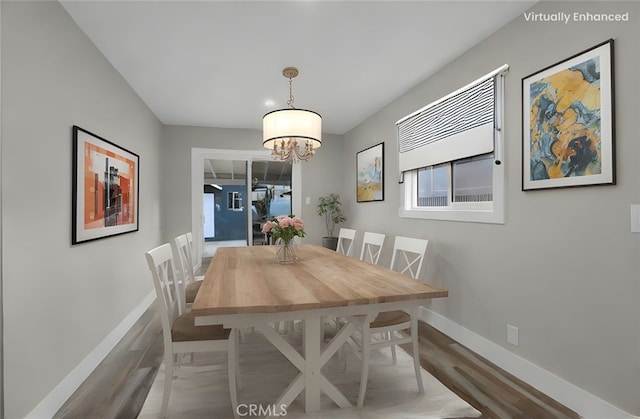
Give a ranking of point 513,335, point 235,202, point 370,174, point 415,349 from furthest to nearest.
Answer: point 235,202 → point 370,174 → point 513,335 → point 415,349

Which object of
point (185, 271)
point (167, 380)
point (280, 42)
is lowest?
point (167, 380)

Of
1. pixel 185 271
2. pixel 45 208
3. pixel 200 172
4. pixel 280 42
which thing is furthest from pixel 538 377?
pixel 200 172

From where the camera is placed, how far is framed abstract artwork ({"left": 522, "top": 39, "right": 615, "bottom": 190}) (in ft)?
5.28

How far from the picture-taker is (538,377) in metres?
1.94

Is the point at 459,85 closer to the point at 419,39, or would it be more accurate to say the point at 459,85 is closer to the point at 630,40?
the point at 419,39

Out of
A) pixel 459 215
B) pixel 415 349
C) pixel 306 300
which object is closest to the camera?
pixel 306 300

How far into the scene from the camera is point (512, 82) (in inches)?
85.3

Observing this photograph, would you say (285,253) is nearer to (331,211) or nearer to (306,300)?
(306,300)

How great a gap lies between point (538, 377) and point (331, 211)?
146 inches

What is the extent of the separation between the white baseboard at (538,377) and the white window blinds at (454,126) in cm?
144

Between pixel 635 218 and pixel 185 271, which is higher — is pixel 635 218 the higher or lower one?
the higher one

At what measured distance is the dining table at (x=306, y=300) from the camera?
54.1 inches

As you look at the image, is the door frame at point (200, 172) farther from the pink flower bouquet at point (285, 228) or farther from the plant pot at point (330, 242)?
the pink flower bouquet at point (285, 228)

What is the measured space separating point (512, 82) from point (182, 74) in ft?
9.04
